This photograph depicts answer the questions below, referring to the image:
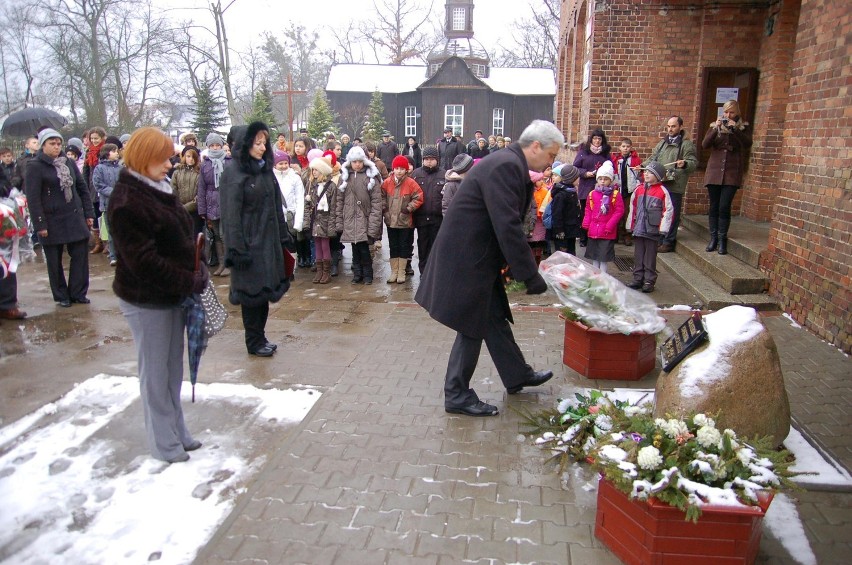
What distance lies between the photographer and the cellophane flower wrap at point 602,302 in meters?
4.98

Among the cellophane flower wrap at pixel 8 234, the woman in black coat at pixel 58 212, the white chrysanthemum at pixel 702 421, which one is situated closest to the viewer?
the white chrysanthemum at pixel 702 421

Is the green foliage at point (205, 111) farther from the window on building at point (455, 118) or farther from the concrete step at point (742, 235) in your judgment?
the concrete step at point (742, 235)

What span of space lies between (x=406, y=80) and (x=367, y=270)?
122 feet

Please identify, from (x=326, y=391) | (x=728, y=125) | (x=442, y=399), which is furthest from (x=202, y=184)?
(x=728, y=125)

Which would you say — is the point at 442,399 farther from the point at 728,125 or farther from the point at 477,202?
the point at 728,125

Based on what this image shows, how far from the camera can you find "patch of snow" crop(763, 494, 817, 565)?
118 inches

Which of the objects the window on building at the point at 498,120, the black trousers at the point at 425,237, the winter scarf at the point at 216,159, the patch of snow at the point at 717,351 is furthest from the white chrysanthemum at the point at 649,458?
the window on building at the point at 498,120

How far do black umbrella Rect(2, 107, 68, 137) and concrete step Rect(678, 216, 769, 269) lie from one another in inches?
456

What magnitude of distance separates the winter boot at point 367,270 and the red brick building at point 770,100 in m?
4.83

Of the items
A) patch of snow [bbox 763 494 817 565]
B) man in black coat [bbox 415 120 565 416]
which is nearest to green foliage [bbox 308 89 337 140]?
man in black coat [bbox 415 120 565 416]

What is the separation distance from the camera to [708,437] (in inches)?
113

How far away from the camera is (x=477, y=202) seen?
4.22m

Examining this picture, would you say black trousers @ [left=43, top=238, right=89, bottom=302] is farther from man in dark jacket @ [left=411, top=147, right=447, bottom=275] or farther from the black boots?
the black boots

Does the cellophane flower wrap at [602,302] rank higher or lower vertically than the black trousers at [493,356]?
higher
